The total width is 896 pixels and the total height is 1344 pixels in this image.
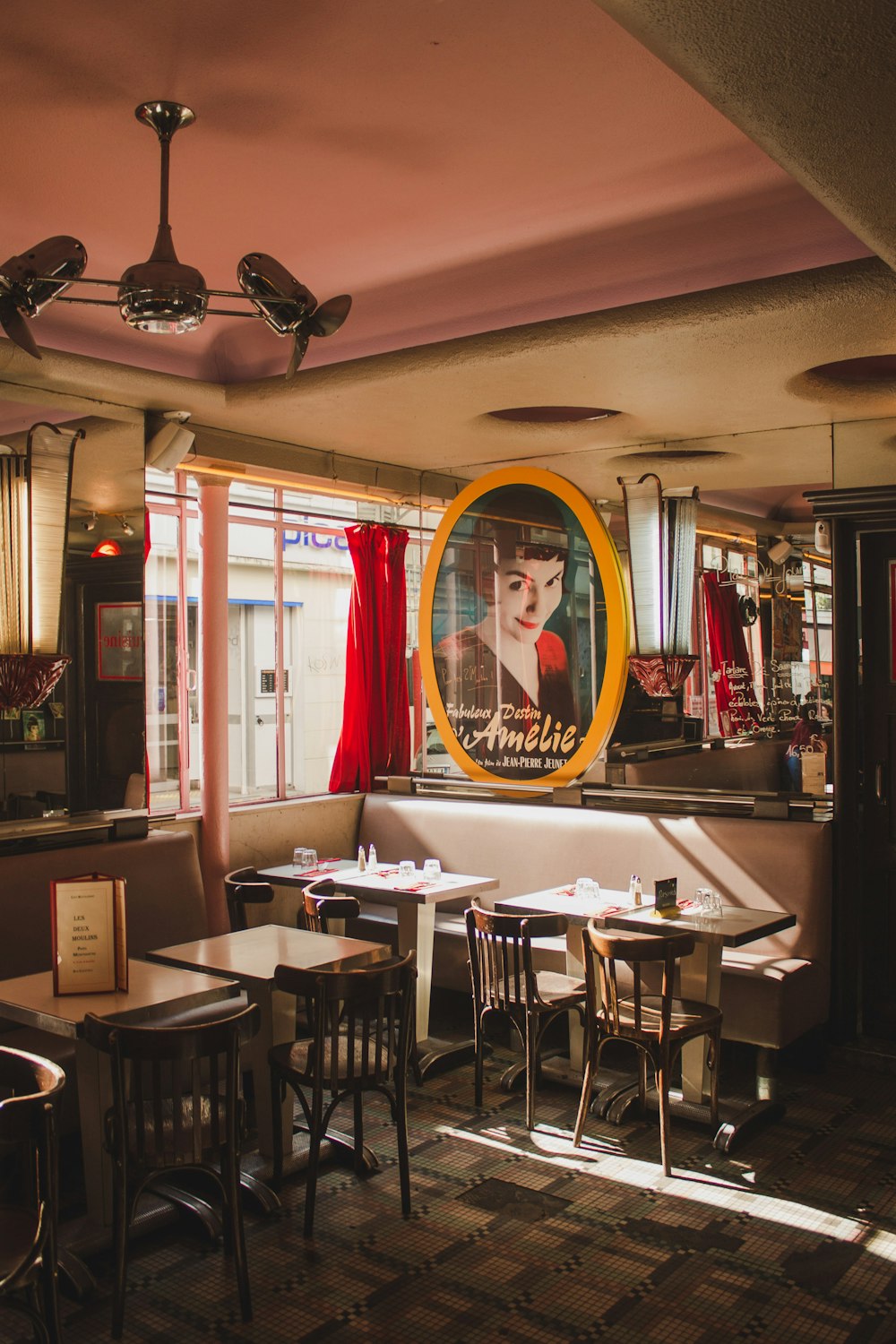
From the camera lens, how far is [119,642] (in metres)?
5.63

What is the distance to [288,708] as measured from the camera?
10.3 meters

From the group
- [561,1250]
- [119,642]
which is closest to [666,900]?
[561,1250]

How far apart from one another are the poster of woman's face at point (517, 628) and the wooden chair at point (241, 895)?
1.27 metres

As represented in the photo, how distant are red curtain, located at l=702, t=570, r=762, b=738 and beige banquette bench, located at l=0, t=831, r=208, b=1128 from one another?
3.02 meters

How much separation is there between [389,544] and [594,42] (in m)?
4.89

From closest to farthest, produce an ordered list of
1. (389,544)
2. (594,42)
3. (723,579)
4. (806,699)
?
(594,42), (806,699), (723,579), (389,544)

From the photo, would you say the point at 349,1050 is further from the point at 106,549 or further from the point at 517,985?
the point at 106,549

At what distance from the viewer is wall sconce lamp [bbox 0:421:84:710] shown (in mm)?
5000

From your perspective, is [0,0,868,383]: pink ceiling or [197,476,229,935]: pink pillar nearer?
[0,0,868,383]: pink ceiling

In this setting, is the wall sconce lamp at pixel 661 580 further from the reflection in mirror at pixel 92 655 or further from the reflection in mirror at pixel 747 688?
the reflection in mirror at pixel 92 655

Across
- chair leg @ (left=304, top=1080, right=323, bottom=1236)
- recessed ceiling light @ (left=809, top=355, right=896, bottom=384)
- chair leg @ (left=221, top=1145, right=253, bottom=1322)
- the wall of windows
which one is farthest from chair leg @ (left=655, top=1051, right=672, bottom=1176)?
the wall of windows

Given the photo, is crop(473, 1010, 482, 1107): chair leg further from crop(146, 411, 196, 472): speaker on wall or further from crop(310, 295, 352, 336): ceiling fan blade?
crop(146, 411, 196, 472): speaker on wall

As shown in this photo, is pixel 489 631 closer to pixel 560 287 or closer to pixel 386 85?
pixel 560 287

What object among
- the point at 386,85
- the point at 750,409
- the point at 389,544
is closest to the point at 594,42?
the point at 386,85
